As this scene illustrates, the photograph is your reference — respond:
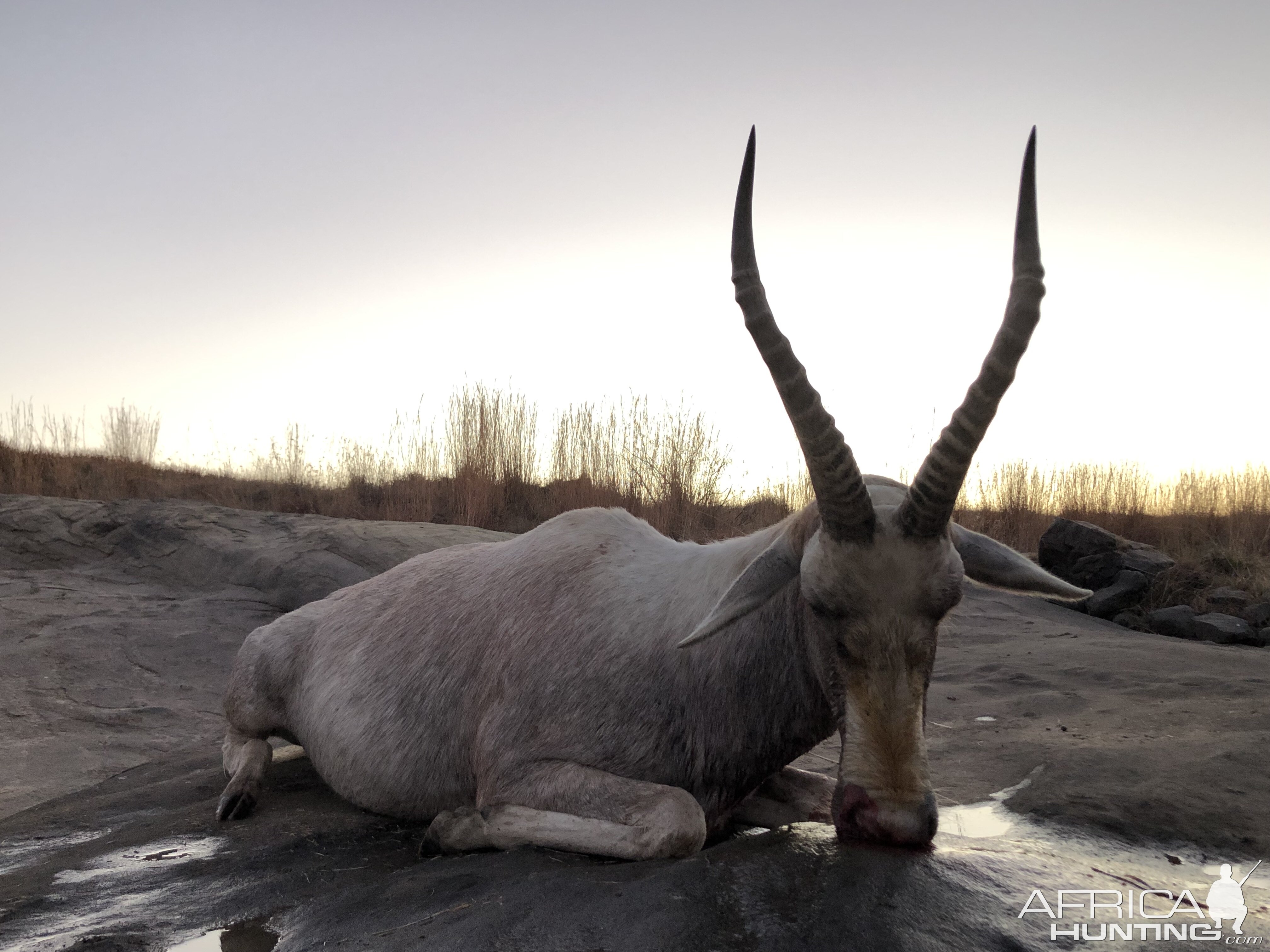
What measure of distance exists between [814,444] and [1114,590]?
864 centimetres

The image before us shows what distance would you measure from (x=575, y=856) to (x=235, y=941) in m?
0.95

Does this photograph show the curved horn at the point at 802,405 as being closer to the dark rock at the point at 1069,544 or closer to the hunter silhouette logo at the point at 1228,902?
the hunter silhouette logo at the point at 1228,902

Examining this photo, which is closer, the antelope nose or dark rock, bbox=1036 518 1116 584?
the antelope nose

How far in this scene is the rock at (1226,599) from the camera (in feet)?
31.1

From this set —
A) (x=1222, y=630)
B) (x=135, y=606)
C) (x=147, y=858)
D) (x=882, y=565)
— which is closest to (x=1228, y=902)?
(x=882, y=565)

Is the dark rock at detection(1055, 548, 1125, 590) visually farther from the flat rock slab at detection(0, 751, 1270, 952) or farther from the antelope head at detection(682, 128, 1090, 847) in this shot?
the antelope head at detection(682, 128, 1090, 847)

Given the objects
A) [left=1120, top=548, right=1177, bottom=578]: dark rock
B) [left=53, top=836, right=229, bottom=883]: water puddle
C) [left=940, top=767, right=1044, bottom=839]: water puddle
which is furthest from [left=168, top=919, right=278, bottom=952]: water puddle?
[left=1120, top=548, right=1177, bottom=578]: dark rock

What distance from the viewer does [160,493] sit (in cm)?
1510

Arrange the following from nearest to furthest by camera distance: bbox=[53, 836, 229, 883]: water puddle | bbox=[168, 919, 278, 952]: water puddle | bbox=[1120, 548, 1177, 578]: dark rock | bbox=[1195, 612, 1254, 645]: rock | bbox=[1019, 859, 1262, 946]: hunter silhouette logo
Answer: bbox=[1019, 859, 1262, 946]: hunter silhouette logo
bbox=[168, 919, 278, 952]: water puddle
bbox=[53, 836, 229, 883]: water puddle
bbox=[1195, 612, 1254, 645]: rock
bbox=[1120, 548, 1177, 578]: dark rock

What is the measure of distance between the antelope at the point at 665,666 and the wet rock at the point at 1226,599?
27.0 feet

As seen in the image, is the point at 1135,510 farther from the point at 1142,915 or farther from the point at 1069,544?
the point at 1142,915

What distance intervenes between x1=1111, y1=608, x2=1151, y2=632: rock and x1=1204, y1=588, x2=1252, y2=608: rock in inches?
35.4

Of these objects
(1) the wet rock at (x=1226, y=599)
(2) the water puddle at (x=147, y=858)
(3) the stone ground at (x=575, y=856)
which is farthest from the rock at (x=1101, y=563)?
(2) the water puddle at (x=147, y=858)

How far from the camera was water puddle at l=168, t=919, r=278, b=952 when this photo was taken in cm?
229
